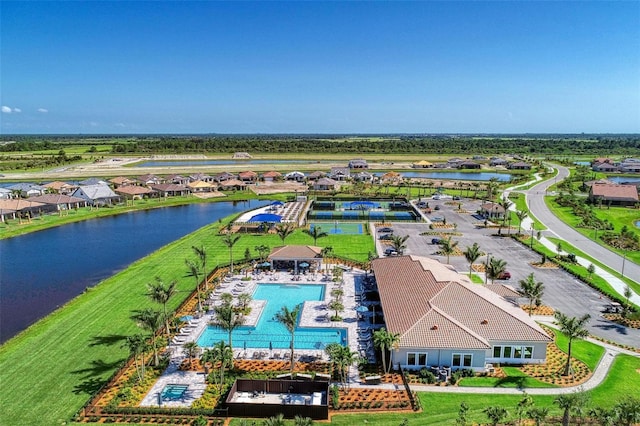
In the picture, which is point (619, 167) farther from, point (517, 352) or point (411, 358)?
point (411, 358)

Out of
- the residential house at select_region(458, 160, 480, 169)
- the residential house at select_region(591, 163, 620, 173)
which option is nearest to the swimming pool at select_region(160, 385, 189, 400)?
the residential house at select_region(458, 160, 480, 169)

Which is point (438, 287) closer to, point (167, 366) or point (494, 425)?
point (494, 425)

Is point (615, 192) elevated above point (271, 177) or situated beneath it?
situated beneath

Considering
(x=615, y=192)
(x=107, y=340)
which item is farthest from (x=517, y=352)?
(x=615, y=192)

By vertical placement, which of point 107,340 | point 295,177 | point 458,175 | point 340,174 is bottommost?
point 107,340

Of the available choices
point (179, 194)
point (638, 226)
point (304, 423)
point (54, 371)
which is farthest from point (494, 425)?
point (179, 194)

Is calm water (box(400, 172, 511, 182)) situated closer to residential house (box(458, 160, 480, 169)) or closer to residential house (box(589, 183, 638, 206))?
residential house (box(458, 160, 480, 169))
